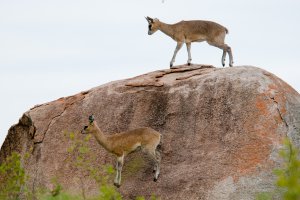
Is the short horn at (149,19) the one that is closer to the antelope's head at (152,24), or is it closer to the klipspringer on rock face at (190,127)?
the antelope's head at (152,24)

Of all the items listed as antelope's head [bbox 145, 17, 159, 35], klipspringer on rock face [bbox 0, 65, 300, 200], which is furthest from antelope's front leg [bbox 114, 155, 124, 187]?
antelope's head [bbox 145, 17, 159, 35]

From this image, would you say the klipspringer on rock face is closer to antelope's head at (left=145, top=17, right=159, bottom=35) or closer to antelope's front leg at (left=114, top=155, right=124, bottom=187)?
antelope's front leg at (left=114, top=155, right=124, bottom=187)

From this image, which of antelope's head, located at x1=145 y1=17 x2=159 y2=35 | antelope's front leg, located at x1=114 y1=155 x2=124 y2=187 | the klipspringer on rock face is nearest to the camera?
the klipspringer on rock face

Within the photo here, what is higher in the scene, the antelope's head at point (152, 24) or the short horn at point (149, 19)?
the short horn at point (149, 19)

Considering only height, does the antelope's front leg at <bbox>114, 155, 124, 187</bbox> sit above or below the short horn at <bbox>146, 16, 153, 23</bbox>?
below

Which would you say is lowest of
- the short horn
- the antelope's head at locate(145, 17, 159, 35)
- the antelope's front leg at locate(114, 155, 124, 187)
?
the antelope's front leg at locate(114, 155, 124, 187)

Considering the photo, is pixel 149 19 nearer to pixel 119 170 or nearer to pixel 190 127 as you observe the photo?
pixel 190 127

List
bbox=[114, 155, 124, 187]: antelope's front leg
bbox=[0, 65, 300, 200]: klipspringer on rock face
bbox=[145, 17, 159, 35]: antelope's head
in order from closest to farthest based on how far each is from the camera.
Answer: bbox=[0, 65, 300, 200]: klipspringer on rock face < bbox=[114, 155, 124, 187]: antelope's front leg < bbox=[145, 17, 159, 35]: antelope's head

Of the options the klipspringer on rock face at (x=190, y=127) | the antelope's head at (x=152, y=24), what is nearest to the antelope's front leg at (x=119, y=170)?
the klipspringer on rock face at (x=190, y=127)

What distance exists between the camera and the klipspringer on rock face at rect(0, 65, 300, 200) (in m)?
12.4

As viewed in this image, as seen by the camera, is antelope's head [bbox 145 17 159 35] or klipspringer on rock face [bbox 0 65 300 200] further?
antelope's head [bbox 145 17 159 35]

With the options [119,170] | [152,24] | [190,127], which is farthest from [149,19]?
[119,170]

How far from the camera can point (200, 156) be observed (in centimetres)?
1294

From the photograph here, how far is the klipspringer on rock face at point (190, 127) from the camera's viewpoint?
1244 cm
